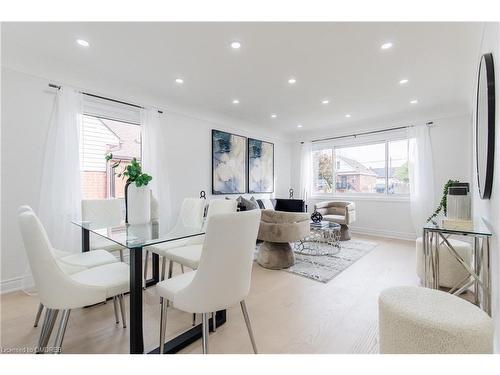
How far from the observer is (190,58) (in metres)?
2.54

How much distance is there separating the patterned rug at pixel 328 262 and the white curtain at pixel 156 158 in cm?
204

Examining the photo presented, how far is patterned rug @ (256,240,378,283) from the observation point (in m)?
2.93

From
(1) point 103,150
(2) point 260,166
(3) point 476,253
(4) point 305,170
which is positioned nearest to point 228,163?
(2) point 260,166

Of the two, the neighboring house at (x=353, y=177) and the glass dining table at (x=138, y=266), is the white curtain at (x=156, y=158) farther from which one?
the neighboring house at (x=353, y=177)

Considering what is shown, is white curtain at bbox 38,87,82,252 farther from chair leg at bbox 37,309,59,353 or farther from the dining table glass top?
chair leg at bbox 37,309,59,353

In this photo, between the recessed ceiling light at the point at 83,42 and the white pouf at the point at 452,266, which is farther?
the white pouf at the point at 452,266

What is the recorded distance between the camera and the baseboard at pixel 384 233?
15.7 feet

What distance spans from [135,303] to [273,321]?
1107mm

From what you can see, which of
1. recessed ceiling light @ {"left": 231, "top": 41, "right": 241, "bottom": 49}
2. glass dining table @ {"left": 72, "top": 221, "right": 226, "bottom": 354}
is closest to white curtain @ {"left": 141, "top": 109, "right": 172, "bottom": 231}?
glass dining table @ {"left": 72, "top": 221, "right": 226, "bottom": 354}

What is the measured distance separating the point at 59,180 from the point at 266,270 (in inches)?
107

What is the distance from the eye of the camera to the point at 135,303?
1.36 meters

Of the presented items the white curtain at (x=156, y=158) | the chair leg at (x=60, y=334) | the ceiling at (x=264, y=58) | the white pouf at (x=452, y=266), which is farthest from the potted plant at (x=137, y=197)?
the white pouf at (x=452, y=266)
